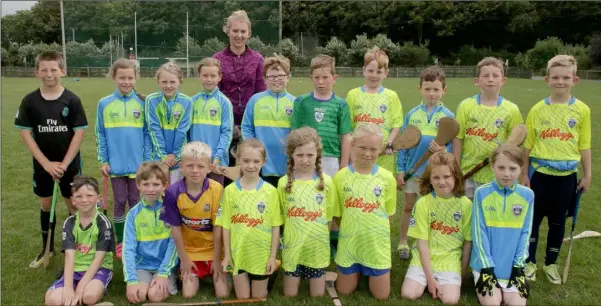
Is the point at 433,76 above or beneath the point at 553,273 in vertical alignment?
above

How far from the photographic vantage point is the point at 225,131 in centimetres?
491

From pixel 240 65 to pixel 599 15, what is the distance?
5309 centimetres

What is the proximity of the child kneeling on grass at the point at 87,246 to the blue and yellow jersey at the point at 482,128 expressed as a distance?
10.7ft

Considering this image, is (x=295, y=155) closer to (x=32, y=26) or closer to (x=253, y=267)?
(x=253, y=267)

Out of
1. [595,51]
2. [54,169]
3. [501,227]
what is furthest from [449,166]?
[595,51]

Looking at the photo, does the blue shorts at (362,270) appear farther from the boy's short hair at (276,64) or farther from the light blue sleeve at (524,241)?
the boy's short hair at (276,64)

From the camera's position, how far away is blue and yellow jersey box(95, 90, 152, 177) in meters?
4.79

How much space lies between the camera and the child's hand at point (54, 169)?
4621 mm

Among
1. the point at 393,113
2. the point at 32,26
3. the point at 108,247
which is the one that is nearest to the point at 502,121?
the point at 393,113

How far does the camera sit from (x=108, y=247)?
13.5ft

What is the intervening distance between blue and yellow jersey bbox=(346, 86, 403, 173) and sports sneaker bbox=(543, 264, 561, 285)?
186cm

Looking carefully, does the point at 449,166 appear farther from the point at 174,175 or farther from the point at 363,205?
the point at 174,175

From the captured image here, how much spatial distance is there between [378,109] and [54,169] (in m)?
3.12

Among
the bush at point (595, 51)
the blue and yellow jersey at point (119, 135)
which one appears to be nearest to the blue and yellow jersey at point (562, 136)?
the blue and yellow jersey at point (119, 135)
